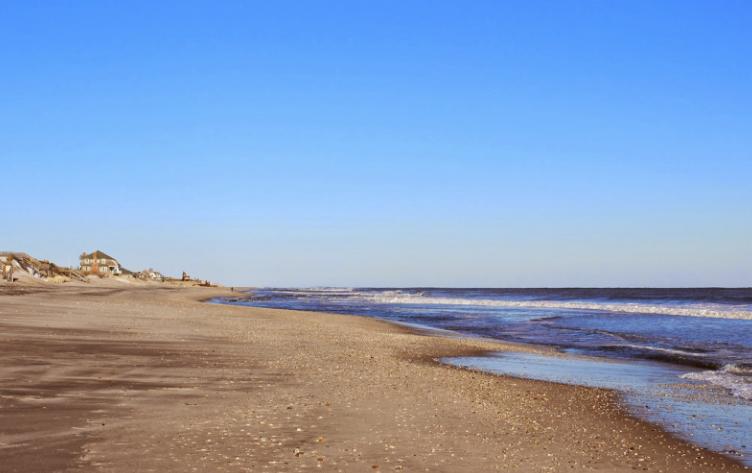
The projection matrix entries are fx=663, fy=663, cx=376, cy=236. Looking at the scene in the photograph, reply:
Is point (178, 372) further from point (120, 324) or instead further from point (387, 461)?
point (120, 324)

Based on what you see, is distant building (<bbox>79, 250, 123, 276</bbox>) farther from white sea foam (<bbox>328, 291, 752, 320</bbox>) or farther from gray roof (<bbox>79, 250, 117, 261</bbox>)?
white sea foam (<bbox>328, 291, 752, 320</bbox>)

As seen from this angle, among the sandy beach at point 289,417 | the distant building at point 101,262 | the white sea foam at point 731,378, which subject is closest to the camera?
the sandy beach at point 289,417

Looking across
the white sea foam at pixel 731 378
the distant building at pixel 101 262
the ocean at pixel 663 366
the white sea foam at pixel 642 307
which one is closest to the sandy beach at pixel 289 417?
the ocean at pixel 663 366

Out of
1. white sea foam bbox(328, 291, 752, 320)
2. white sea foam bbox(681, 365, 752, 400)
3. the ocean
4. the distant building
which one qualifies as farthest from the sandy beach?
the distant building

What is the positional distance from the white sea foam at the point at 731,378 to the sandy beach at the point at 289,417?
348 cm

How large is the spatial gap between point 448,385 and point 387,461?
6.12 meters

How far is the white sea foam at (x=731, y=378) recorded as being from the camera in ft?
48.5

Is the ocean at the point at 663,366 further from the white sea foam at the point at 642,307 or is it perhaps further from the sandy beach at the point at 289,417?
the white sea foam at the point at 642,307

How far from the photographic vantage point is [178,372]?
12680mm

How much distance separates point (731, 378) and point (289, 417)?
13.1m

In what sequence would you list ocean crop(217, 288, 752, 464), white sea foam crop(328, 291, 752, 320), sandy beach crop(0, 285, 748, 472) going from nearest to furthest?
sandy beach crop(0, 285, 748, 472) < ocean crop(217, 288, 752, 464) < white sea foam crop(328, 291, 752, 320)

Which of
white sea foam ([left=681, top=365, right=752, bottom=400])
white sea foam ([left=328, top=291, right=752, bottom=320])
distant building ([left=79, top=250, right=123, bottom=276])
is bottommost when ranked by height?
white sea foam ([left=681, top=365, right=752, bottom=400])

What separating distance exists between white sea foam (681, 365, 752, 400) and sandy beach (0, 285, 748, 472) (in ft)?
11.4

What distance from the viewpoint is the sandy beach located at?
7.11 meters
